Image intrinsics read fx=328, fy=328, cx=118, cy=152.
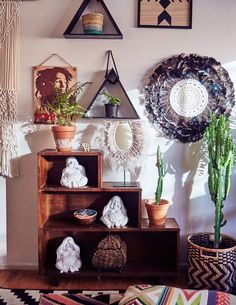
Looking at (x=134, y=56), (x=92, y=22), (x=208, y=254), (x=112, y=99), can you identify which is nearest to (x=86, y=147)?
(x=112, y=99)

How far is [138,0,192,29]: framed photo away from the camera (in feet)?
8.41

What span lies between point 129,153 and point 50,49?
104 centimetres

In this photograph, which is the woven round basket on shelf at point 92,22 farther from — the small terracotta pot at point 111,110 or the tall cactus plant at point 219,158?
the tall cactus plant at point 219,158

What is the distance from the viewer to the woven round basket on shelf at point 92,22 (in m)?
2.41

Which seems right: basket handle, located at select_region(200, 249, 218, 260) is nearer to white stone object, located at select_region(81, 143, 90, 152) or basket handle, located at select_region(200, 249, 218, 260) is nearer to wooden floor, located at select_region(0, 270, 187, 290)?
wooden floor, located at select_region(0, 270, 187, 290)

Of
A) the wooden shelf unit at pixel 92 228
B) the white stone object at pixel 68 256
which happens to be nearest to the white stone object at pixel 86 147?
the wooden shelf unit at pixel 92 228

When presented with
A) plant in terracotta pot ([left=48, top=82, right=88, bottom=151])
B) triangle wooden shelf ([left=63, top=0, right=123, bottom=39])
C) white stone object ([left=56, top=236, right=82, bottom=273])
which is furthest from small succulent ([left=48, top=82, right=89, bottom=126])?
white stone object ([left=56, top=236, right=82, bottom=273])

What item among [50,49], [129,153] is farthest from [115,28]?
[129,153]

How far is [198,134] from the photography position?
103 inches

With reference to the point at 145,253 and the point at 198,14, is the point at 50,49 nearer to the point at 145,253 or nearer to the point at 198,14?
the point at 198,14

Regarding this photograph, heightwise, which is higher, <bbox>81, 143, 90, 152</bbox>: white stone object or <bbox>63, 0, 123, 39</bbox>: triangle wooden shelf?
<bbox>63, 0, 123, 39</bbox>: triangle wooden shelf

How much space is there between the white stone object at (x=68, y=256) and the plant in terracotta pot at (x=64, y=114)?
2.43ft

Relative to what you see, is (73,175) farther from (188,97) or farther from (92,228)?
(188,97)

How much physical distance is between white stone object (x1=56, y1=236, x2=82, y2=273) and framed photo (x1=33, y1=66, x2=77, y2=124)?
3.18 ft
